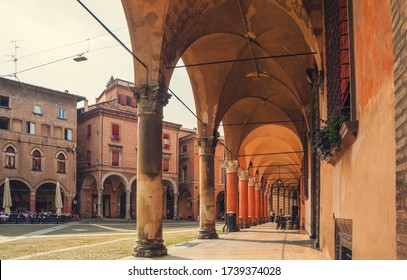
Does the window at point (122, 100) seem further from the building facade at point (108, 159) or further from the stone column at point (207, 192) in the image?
the stone column at point (207, 192)

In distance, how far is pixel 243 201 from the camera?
85.6 feet

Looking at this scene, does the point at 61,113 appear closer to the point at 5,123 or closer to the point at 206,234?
the point at 5,123

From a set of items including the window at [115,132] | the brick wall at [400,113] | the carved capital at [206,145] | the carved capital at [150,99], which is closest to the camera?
the brick wall at [400,113]

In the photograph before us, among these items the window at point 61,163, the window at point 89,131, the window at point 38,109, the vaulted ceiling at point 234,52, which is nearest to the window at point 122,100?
the window at point 89,131

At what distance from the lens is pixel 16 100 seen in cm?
3641

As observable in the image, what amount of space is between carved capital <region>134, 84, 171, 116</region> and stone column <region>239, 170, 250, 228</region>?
15695 millimetres

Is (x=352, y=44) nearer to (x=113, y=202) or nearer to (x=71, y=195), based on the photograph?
(x=71, y=195)

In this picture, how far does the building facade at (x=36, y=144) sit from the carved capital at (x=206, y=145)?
2337 centimetres

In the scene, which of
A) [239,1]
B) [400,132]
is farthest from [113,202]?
[400,132]

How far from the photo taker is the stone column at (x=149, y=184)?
32.6 feet

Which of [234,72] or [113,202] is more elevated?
[234,72]

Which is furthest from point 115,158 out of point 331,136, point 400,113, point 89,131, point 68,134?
point 400,113

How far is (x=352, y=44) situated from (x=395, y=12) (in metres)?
2.18

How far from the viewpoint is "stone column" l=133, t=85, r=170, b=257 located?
9.95m
